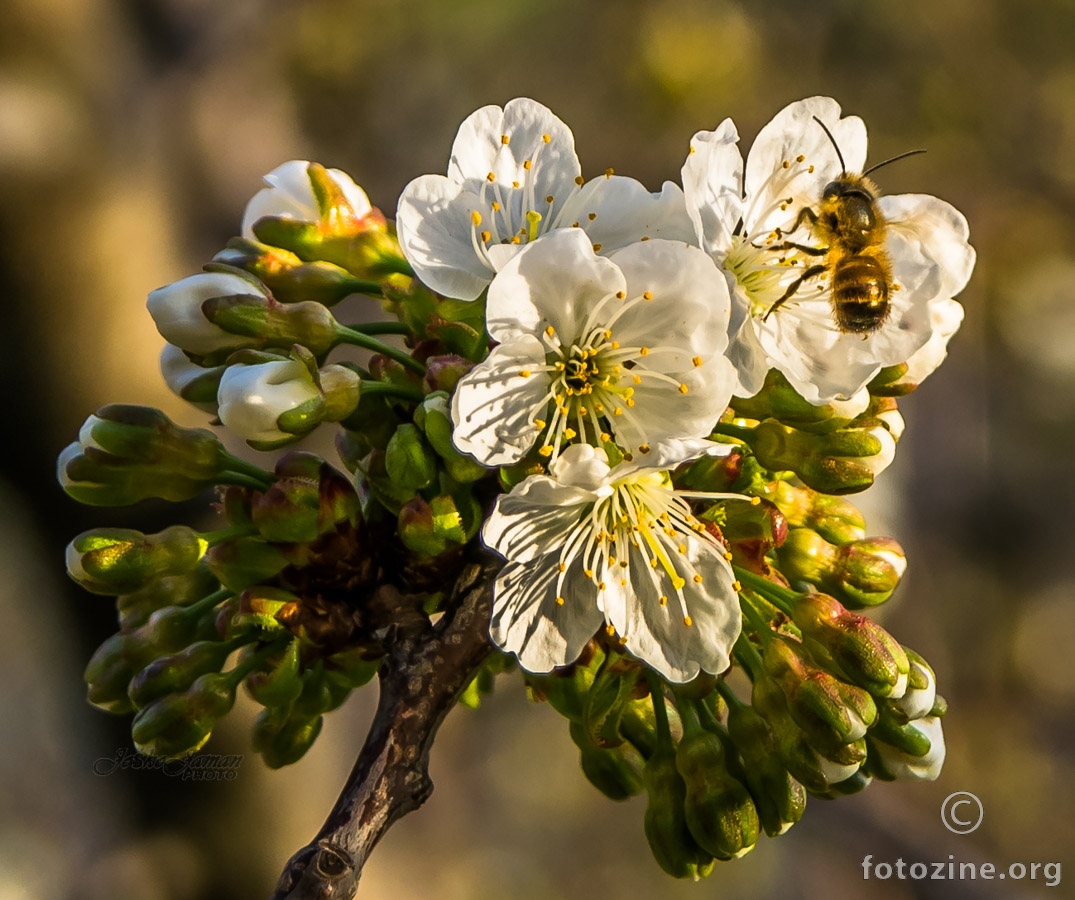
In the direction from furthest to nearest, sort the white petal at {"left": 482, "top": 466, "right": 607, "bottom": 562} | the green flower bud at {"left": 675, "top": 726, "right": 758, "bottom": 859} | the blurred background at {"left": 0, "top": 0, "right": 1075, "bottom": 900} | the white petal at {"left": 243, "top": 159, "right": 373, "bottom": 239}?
the blurred background at {"left": 0, "top": 0, "right": 1075, "bottom": 900} < the white petal at {"left": 243, "top": 159, "right": 373, "bottom": 239} < the green flower bud at {"left": 675, "top": 726, "right": 758, "bottom": 859} < the white petal at {"left": 482, "top": 466, "right": 607, "bottom": 562}

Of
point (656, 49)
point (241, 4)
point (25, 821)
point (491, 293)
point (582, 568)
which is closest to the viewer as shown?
point (491, 293)

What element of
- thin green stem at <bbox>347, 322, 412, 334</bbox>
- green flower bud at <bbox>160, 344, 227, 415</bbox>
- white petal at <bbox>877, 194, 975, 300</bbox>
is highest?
green flower bud at <bbox>160, 344, 227, 415</bbox>

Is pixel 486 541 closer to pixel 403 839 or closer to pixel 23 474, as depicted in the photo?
pixel 23 474

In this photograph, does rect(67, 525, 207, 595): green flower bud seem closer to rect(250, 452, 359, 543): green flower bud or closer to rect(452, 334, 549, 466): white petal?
rect(250, 452, 359, 543): green flower bud

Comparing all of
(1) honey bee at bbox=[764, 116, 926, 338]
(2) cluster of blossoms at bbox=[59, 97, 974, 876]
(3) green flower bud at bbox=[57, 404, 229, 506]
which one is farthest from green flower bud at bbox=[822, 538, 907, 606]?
(3) green flower bud at bbox=[57, 404, 229, 506]

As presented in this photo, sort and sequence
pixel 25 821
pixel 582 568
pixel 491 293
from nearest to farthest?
pixel 491 293, pixel 582 568, pixel 25 821

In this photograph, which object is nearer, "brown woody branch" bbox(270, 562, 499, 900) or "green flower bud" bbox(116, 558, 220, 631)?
"brown woody branch" bbox(270, 562, 499, 900)

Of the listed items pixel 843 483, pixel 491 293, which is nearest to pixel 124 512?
pixel 491 293
